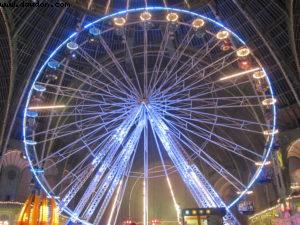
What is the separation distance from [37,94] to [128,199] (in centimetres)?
2119

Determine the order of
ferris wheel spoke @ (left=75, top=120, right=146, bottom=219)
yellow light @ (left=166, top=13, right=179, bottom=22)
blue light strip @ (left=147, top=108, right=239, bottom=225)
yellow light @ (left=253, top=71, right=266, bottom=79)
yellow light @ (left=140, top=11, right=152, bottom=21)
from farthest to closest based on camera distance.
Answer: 1. yellow light @ (left=253, top=71, right=266, bottom=79)
2. ferris wheel spoke @ (left=75, top=120, right=146, bottom=219)
3. yellow light @ (left=166, top=13, right=179, bottom=22)
4. yellow light @ (left=140, top=11, right=152, bottom=21)
5. blue light strip @ (left=147, top=108, right=239, bottom=225)

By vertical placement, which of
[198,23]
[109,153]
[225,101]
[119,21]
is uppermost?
[119,21]

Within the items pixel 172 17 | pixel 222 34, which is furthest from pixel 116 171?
pixel 222 34

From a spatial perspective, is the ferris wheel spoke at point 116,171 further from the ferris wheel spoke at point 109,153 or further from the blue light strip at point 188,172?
the blue light strip at point 188,172

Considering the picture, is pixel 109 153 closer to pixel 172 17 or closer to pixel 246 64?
pixel 172 17

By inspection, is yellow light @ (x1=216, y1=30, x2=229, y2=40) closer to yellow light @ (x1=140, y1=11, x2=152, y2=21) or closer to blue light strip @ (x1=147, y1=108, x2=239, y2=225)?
yellow light @ (x1=140, y1=11, x2=152, y2=21)

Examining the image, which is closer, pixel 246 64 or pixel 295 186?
pixel 246 64

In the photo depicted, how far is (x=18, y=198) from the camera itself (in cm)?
3594

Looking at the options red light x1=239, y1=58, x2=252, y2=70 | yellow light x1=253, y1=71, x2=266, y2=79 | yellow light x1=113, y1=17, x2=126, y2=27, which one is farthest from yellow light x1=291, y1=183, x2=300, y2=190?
yellow light x1=113, y1=17, x2=126, y2=27

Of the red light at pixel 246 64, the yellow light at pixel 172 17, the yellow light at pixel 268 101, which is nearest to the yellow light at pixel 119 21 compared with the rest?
the yellow light at pixel 172 17

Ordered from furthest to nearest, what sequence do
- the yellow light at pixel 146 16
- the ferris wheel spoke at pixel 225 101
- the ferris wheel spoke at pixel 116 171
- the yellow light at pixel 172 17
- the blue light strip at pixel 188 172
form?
the ferris wheel spoke at pixel 116 171, the yellow light at pixel 172 17, the yellow light at pixel 146 16, the blue light strip at pixel 188 172, the ferris wheel spoke at pixel 225 101

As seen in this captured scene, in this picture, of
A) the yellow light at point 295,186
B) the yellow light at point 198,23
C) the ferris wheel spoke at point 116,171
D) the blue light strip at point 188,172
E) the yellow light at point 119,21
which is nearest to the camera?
the blue light strip at point 188,172

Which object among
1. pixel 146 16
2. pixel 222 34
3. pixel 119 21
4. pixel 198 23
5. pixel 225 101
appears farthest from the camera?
pixel 225 101

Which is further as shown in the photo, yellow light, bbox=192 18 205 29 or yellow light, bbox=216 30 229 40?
yellow light, bbox=192 18 205 29
